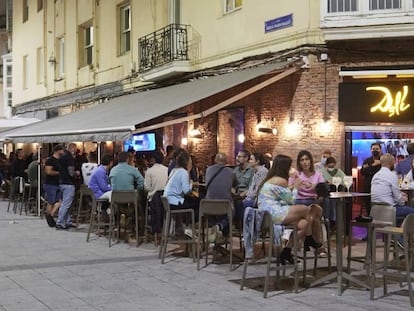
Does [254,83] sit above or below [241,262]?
above

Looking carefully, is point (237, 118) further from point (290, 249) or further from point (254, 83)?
point (290, 249)

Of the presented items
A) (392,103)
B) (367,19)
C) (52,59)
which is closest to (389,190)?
(392,103)

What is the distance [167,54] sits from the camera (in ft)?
56.6

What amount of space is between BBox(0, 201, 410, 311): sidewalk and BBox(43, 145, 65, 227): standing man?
2.95 metres

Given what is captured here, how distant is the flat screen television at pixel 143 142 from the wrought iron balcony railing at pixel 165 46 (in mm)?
2120

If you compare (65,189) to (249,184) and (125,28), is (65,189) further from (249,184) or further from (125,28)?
(125,28)

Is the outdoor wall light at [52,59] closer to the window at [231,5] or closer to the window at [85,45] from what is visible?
the window at [85,45]

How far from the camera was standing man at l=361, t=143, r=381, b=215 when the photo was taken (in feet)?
41.7

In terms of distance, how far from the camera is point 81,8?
2384 cm

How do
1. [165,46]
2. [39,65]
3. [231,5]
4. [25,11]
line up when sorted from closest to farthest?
[231,5] < [165,46] < [39,65] < [25,11]

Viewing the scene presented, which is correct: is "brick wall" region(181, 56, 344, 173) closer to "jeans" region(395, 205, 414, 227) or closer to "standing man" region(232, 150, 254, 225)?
"standing man" region(232, 150, 254, 225)

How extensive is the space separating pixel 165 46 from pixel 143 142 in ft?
11.5

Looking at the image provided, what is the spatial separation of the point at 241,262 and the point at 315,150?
402cm

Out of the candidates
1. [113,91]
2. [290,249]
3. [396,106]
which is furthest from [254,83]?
[113,91]
